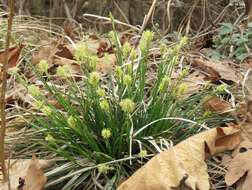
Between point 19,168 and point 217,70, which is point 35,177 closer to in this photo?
point 19,168

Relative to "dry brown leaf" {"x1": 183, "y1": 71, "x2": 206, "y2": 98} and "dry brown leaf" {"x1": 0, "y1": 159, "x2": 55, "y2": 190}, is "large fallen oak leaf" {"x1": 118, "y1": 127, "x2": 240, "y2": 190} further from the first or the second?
"dry brown leaf" {"x1": 183, "y1": 71, "x2": 206, "y2": 98}

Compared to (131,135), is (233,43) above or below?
below

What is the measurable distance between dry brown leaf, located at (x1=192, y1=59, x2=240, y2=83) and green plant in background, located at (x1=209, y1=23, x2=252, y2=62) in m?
0.20

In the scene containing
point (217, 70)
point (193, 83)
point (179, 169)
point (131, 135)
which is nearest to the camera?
point (179, 169)

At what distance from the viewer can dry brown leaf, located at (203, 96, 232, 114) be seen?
190 cm

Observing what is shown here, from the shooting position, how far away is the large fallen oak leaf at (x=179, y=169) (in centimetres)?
148

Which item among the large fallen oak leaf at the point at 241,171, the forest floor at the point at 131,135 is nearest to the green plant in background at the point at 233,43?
the forest floor at the point at 131,135

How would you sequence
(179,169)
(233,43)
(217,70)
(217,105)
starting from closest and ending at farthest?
1. (179,169)
2. (217,105)
3. (217,70)
4. (233,43)

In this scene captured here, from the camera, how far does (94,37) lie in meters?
3.38

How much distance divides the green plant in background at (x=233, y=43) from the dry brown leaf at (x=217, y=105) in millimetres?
719

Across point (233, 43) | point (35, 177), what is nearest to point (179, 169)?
point (35, 177)

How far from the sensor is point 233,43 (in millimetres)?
2824

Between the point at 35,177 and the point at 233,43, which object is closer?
the point at 35,177

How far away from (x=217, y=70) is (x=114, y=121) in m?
0.75
